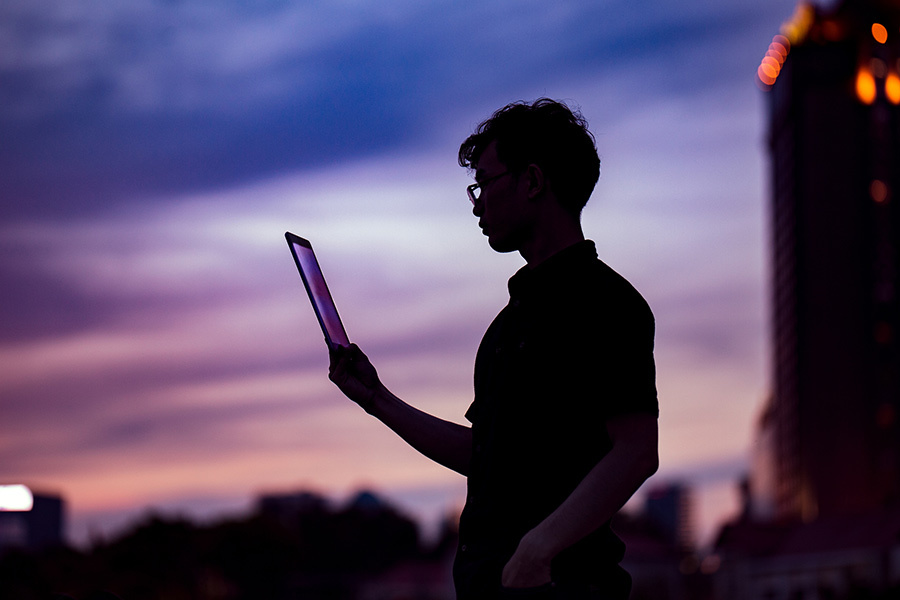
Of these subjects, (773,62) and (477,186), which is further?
(773,62)

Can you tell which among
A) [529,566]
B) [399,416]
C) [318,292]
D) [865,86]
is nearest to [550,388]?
[529,566]

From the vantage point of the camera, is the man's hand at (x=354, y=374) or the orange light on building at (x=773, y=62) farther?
the orange light on building at (x=773, y=62)

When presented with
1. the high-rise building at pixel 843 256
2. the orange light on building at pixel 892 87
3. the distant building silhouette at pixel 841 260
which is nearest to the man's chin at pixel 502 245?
the distant building silhouette at pixel 841 260

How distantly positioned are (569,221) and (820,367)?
360 ft

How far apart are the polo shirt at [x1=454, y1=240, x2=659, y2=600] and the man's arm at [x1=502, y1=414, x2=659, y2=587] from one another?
0.09 m

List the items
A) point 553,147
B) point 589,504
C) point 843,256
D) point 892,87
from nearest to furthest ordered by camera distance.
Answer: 1. point 589,504
2. point 553,147
3. point 843,256
4. point 892,87

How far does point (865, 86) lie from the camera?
4341 inches

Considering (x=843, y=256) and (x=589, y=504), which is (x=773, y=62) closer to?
(x=843, y=256)

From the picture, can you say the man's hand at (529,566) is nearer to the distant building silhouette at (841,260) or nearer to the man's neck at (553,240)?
the man's neck at (553,240)

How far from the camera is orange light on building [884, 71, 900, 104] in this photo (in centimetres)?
10938

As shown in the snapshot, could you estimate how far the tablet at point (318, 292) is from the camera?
12.2 feet

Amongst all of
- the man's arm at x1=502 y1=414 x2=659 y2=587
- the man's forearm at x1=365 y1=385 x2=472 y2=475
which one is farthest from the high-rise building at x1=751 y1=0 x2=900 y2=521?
the man's arm at x1=502 y1=414 x2=659 y2=587

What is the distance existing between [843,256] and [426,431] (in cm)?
11122

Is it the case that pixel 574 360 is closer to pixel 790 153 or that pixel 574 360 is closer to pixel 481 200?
pixel 481 200
